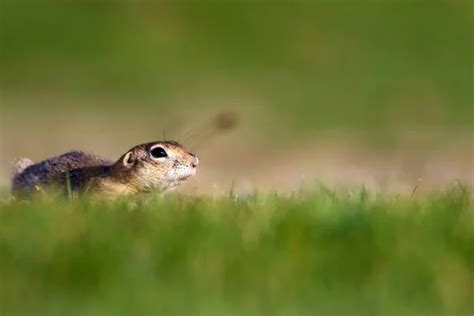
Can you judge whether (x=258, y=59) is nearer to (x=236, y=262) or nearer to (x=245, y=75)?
(x=245, y=75)

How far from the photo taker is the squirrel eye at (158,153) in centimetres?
977

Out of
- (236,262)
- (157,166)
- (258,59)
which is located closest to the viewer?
(236,262)

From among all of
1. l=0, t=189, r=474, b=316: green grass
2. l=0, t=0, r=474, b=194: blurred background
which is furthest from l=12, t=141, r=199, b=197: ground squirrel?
l=0, t=0, r=474, b=194: blurred background

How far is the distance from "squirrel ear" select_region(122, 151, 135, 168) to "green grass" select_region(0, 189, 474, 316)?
2.13 metres

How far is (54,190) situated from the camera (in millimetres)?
9945

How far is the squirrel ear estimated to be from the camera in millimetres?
9836

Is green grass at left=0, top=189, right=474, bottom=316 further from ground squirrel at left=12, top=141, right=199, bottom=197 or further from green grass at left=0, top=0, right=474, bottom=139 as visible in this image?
green grass at left=0, top=0, right=474, bottom=139

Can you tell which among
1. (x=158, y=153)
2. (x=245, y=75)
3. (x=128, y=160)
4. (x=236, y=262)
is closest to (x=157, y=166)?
(x=158, y=153)

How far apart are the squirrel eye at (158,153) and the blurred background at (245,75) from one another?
1079 centimetres

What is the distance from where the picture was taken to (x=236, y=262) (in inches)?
279

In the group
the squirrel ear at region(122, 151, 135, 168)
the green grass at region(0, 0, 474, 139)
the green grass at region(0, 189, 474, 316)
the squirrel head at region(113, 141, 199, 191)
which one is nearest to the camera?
the green grass at region(0, 189, 474, 316)

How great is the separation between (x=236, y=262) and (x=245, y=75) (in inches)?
662

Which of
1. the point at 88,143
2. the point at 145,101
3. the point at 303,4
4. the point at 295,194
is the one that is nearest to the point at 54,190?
the point at 295,194

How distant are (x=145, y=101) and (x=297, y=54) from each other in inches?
104
